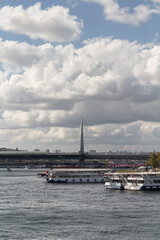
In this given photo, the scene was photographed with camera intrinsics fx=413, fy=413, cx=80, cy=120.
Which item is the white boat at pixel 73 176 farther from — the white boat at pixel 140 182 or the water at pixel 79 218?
the water at pixel 79 218

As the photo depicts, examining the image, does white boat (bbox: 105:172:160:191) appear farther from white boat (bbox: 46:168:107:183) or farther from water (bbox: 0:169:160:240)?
white boat (bbox: 46:168:107:183)

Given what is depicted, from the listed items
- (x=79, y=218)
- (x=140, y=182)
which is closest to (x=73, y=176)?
(x=140, y=182)

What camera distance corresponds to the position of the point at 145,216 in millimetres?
65750

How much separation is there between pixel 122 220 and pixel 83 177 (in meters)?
92.0

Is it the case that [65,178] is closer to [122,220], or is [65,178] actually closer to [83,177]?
[83,177]

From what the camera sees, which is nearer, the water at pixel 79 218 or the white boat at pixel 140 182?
the water at pixel 79 218

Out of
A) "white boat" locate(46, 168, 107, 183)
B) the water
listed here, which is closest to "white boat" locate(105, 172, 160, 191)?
the water

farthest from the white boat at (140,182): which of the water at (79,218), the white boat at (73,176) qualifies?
the white boat at (73,176)

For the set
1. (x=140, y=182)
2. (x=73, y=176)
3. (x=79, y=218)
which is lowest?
(x=79, y=218)

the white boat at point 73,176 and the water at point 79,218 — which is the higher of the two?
the white boat at point 73,176

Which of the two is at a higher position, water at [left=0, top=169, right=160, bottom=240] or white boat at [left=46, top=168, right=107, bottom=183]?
white boat at [left=46, top=168, right=107, bottom=183]

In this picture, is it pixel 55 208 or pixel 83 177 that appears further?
pixel 83 177

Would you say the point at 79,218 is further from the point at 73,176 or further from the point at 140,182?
the point at 73,176

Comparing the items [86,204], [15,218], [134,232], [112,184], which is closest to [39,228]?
[15,218]
